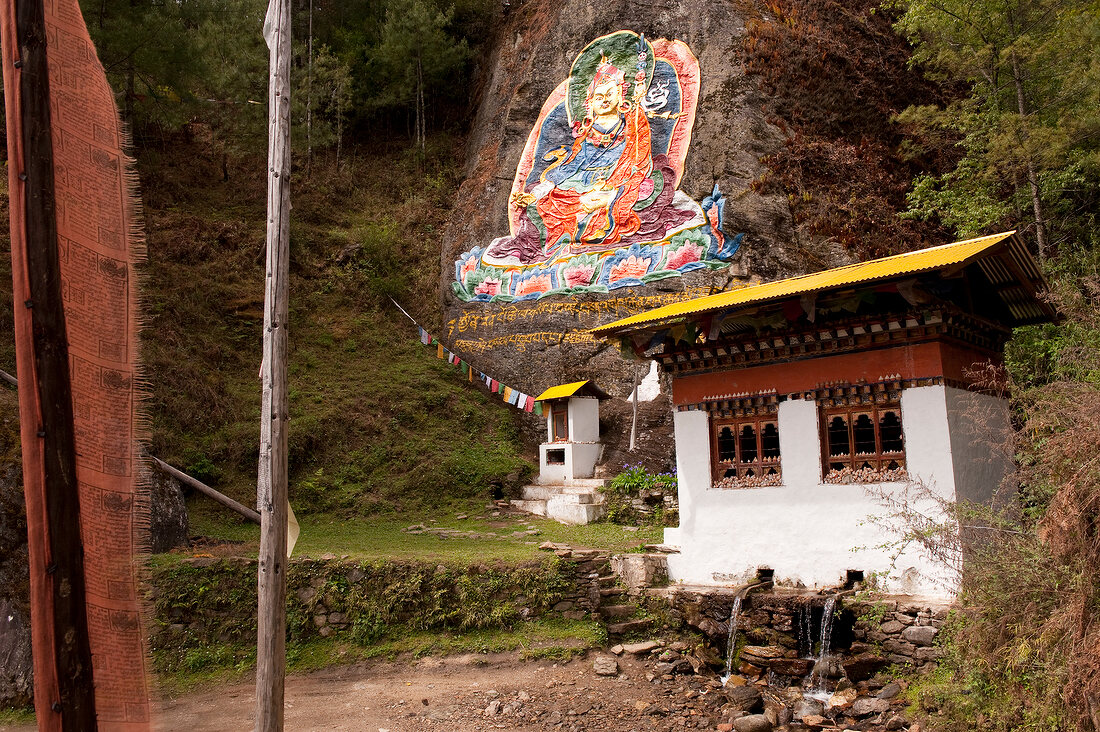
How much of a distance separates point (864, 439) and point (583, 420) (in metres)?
7.86

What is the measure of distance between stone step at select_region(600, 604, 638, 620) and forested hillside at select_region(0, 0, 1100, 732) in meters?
3.99

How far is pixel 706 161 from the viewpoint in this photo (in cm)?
2059

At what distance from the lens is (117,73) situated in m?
18.7

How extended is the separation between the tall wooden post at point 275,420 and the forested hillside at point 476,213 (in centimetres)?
570

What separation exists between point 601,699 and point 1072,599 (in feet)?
16.9

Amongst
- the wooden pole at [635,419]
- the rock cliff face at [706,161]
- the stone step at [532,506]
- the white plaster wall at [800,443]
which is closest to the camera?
the white plaster wall at [800,443]

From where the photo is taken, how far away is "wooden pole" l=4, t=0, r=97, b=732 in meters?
2.25

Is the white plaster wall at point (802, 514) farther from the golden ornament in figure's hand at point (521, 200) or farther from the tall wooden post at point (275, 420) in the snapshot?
the golden ornament in figure's hand at point (521, 200)

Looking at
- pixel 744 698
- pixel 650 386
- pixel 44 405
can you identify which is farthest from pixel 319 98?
pixel 44 405

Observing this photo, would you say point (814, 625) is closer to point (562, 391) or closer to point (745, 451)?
point (745, 451)

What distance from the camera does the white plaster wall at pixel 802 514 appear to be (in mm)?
9492

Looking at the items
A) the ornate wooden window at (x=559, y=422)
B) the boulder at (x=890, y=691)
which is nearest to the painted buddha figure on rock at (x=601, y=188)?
the ornate wooden window at (x=559, y=422)

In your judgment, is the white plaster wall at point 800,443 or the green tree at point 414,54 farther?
the green tree at point 414,54

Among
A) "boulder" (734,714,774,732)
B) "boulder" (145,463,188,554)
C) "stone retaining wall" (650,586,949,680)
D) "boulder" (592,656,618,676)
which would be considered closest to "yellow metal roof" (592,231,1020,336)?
"stone retaining wall" (650,586,949,680)
